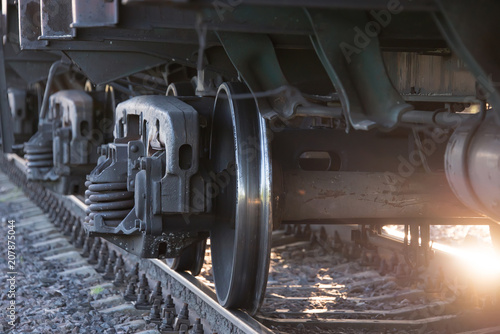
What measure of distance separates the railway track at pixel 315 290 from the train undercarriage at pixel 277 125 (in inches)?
9.4

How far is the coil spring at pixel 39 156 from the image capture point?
762 centimetres

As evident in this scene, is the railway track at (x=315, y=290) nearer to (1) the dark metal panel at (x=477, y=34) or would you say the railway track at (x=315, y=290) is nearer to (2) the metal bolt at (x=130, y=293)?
(2) the metal bolt at (x=130, y=293)

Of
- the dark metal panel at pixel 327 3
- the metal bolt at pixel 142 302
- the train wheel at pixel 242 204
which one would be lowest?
the metal bolt at pixel 142 302

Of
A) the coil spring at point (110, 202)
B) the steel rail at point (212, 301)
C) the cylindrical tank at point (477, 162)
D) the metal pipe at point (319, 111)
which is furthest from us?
the coil spring at point (110, 202)

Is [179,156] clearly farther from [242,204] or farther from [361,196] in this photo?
[361,196]

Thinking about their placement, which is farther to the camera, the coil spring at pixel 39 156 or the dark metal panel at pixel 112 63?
the coil spring at pixel 39 156

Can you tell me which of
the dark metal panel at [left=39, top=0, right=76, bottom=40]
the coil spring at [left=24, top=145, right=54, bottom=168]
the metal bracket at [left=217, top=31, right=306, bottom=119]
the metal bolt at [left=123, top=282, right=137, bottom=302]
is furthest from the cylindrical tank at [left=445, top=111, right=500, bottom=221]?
the coil spring at [left=24, top=145, right=54, bottom=168]

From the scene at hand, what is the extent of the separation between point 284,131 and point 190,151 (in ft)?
1.76

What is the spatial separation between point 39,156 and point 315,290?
12.1 feet

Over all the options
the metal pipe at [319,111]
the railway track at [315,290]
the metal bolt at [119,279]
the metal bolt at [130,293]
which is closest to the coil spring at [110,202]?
the railway track at [315,290]

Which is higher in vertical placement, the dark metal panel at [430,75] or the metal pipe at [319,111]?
the dark metal panel at [430,75]

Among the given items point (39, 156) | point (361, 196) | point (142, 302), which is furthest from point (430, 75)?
point (39, 156)

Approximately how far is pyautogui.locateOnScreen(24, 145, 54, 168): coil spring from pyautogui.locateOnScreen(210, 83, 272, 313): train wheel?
3.74 metres

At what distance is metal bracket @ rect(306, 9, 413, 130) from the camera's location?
2959mm
